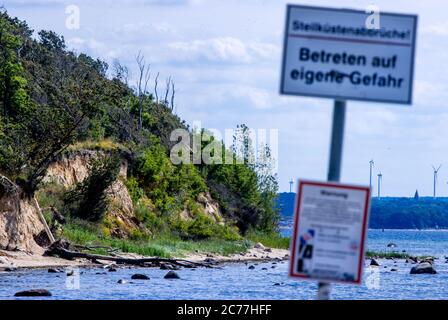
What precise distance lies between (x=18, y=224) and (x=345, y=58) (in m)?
51.7

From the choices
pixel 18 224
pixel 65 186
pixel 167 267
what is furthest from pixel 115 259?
pixel 65 186

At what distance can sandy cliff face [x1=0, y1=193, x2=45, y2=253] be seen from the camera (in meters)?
57.6

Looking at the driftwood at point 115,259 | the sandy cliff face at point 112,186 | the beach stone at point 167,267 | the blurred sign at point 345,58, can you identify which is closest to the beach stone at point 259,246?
the sandy cliff face at point 112,186

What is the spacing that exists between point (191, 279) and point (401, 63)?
157 feet

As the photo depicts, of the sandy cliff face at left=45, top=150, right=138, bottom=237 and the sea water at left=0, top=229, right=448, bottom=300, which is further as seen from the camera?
the sandy cliff face at left=45, top=150, right=138, bottom=237

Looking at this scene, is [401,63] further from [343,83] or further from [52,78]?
[52,78]

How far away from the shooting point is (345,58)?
8.60 metres

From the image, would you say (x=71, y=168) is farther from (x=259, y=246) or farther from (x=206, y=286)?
(x=259, y=246)

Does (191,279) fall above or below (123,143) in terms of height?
below

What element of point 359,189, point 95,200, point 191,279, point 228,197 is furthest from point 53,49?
point 359,189

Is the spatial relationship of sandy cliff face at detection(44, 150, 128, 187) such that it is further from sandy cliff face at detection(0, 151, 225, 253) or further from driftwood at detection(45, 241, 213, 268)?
driftwood at detection(45, 241, 213, 268)

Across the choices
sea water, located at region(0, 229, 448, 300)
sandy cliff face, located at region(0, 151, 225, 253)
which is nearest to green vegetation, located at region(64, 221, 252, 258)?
sandy cliff face, located at region(0, 151, 225, 253)

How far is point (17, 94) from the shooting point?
76812mm

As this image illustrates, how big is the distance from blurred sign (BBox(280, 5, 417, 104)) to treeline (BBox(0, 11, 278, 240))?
53.5 meters
